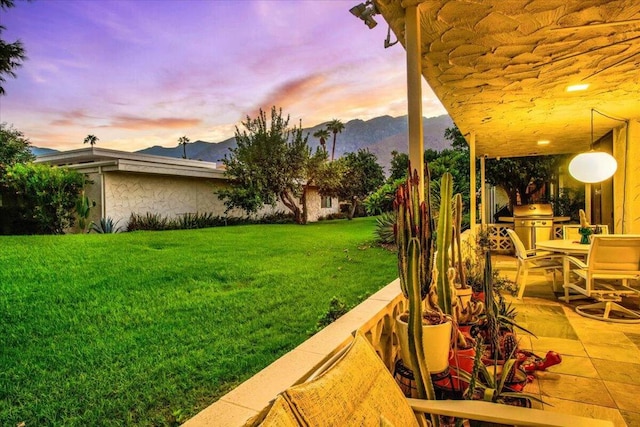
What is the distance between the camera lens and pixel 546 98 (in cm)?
443

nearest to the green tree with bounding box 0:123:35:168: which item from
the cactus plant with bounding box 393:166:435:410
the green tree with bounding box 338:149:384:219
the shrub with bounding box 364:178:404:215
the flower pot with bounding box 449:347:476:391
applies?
the shrub with bounding box 364:178:404:215

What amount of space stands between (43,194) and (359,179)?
591 inches

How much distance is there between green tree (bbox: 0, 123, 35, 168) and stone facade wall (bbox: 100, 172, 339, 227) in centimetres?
686

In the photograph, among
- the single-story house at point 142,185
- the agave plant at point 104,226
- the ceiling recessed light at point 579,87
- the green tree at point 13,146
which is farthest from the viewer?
the green tree at point 13,146

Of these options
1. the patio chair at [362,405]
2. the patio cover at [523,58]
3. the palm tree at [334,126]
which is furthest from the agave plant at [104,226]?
the palm tree at [334,126]

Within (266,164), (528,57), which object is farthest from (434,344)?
(266,164)

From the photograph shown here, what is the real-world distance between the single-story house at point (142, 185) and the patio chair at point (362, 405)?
10.9m

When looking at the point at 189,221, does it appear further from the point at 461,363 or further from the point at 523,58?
the point at 461,363

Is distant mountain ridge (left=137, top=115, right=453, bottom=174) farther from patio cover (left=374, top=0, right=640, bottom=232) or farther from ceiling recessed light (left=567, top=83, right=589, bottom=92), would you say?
ceiling recessed light (left=567, top=83, right=589, bottom=92)

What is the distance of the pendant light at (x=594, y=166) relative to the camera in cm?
465

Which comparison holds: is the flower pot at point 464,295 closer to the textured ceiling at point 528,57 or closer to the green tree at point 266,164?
the textured ceiling at point 528,57

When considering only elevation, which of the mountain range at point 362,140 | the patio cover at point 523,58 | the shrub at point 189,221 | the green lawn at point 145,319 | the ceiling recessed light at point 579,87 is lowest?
the green lawn at point 145,319

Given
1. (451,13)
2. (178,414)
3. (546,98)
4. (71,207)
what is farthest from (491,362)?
(71,207)

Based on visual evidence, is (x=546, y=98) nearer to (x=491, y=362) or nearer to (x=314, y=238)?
(x=491, y=362)
